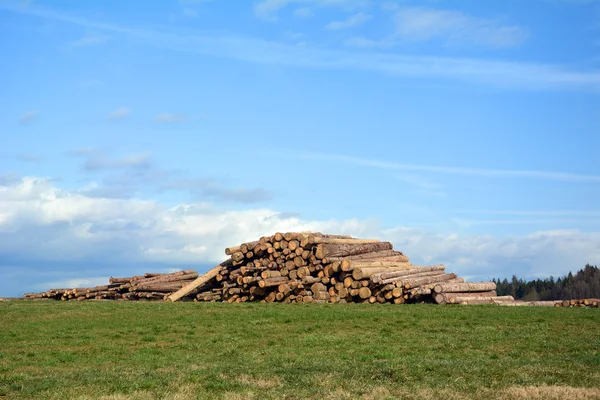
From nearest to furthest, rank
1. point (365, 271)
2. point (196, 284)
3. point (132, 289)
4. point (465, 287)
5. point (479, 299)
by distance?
point (365, 271), point (479, 299), point (465, 287), point (196, 284), point (132, 289)

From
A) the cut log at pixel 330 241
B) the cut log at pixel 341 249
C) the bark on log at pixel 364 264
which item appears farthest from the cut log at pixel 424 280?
the cut log at pixel 330 241

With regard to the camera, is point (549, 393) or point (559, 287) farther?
point (559, 287)

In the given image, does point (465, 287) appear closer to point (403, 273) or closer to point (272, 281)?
point (403, 273)

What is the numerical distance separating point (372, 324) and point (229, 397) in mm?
11281

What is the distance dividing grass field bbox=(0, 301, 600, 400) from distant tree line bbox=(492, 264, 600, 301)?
856 inches

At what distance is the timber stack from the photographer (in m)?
31.7

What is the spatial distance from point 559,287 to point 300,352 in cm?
3945

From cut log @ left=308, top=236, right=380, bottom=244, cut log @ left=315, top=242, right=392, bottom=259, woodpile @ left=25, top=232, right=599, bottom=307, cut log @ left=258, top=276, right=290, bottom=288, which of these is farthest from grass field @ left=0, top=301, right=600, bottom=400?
cut log @ left=308, top=236, right=380, bottom=244

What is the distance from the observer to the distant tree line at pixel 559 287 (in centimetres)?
4819

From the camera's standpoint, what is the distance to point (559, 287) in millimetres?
52281

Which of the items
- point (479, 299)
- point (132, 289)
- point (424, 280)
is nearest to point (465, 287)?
point (479, 299)

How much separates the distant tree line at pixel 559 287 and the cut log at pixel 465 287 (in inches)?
642

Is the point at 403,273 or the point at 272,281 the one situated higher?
the point at 403,273

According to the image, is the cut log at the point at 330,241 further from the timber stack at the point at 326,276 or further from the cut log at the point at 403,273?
the cut log at the point at 403,273
